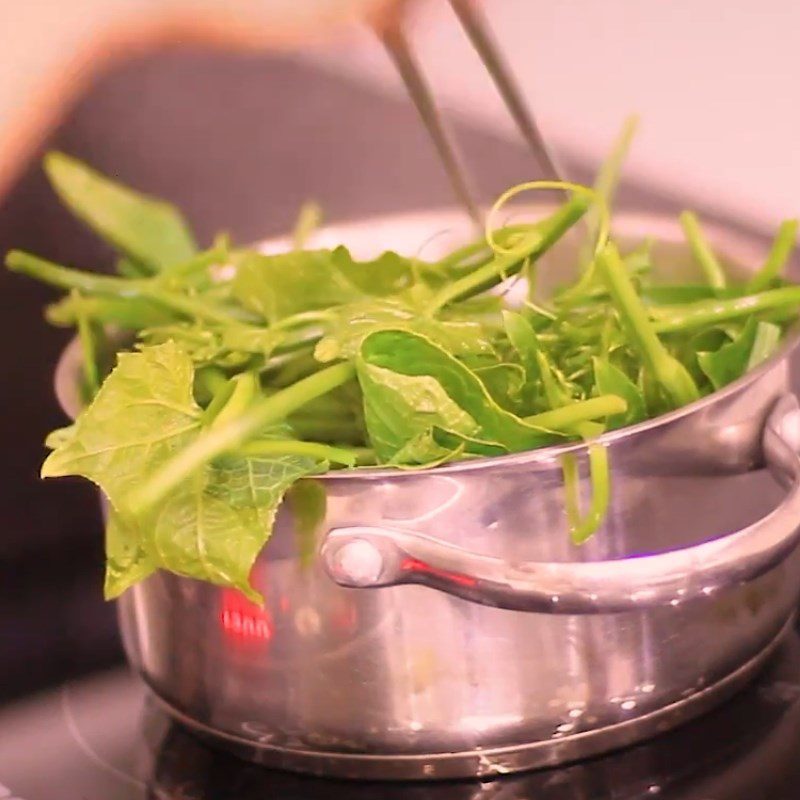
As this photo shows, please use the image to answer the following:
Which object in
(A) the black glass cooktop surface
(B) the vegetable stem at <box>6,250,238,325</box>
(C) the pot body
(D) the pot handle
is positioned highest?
(B) the vegetable stem at <box>6,250,238,325</box>

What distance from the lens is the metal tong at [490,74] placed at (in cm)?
67

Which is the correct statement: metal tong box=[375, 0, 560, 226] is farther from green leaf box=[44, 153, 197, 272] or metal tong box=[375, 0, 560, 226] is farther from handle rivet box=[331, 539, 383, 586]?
handle rivet box=[331, 539, 383, 586]

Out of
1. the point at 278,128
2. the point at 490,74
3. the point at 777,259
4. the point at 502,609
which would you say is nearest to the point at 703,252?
the point at 777,259

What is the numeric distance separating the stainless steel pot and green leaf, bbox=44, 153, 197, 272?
27 centimetres

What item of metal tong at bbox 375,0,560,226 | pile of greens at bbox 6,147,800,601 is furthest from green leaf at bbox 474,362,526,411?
metal tong at bbox 375,0,560,226

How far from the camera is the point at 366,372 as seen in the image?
1.50 feet

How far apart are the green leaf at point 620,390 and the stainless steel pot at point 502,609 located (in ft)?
0.11

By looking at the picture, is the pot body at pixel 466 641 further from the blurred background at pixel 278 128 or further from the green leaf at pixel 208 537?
the blurred background at pixel 278 128

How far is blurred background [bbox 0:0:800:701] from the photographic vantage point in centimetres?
73

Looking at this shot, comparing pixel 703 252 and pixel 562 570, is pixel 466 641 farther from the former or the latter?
pixel 703 252

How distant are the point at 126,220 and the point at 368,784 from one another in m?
0.38

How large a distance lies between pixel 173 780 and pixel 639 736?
0.63 feet

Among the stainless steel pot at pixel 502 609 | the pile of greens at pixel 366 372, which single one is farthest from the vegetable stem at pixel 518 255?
the stainless steel pot at pixel 502 609

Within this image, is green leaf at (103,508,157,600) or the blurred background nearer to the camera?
green leaf at (103,508,157,600)
